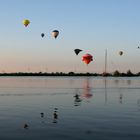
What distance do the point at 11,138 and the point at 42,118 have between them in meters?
9.12

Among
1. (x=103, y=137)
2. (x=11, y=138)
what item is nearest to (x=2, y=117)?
(x=11, y=138)

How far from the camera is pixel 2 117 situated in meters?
31.8

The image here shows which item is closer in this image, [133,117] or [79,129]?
[79,129]

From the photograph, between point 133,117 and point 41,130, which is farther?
point 133,117

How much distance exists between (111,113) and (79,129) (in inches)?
395

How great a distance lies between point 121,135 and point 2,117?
11.9 m

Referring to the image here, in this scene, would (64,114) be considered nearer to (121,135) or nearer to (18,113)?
(18,113)

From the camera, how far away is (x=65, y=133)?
78.8ft

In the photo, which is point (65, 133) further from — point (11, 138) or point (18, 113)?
point (18, 113)

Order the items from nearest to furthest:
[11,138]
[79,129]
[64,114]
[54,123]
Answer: [11,138] < [79,129] < [54,123] < [64,114]

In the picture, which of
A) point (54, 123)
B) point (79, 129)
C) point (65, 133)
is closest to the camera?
point (65, 133)

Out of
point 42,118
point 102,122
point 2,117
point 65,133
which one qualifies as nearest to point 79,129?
point 65,133

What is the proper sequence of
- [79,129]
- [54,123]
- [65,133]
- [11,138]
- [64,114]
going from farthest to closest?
[64,114] < [54,123] < [79,129] < [65,133] < [11,138]

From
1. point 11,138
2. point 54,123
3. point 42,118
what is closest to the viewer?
point 11,138
